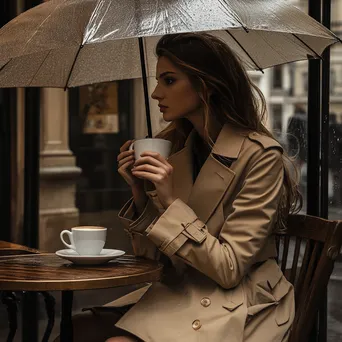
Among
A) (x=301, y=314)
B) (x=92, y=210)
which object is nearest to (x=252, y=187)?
(x=301, y=314)

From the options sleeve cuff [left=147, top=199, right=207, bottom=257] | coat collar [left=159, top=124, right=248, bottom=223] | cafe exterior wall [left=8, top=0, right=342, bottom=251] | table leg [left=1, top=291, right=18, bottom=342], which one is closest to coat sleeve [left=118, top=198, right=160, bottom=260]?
coat collar [left=159, top=124, right=248, bottom=223]

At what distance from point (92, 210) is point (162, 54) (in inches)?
91.1

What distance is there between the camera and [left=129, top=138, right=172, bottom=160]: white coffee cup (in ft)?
9.20

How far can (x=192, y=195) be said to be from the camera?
9.82 feet

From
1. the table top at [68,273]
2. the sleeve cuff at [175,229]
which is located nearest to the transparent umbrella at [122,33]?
the sleeve cuff at [175,229]

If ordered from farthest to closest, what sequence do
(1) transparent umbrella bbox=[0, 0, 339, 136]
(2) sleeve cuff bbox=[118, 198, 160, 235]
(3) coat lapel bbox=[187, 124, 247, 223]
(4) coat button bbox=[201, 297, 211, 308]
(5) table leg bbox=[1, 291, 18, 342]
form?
(5) table leg bbox=[1, 291, 18, 342]
(2) sleeve cuff bbox=[118, 198, 160, 235]
(3) coat lapel bbox=[187, 124, 247, 223]
(4) coat button bbox=[201, 297, 211, 308]
(1) transparent umbrella bbox=[0, 0, 339, 136]

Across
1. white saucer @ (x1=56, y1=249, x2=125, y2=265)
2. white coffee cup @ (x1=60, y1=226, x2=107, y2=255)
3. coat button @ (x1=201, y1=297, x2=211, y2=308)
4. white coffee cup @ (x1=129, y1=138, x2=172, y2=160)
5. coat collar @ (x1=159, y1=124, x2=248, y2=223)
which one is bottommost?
coat button @ (x1=201, y1=297, x2=211, y2=308)

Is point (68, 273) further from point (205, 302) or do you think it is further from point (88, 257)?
point (205, 302)

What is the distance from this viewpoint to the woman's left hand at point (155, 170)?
278 centimetres

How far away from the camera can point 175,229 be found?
110 inches

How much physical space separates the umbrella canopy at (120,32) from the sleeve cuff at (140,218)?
60cm

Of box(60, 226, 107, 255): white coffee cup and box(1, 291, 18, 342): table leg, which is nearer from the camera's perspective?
box(60, 226, 107, 255): white coffee cup

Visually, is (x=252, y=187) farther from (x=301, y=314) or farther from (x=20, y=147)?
(x=20, y=147)

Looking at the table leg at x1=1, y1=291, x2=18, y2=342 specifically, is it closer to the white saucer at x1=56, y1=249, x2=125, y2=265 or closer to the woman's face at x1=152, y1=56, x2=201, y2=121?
the white saucer at x1=56, y1=249, x2=125, y2=265
